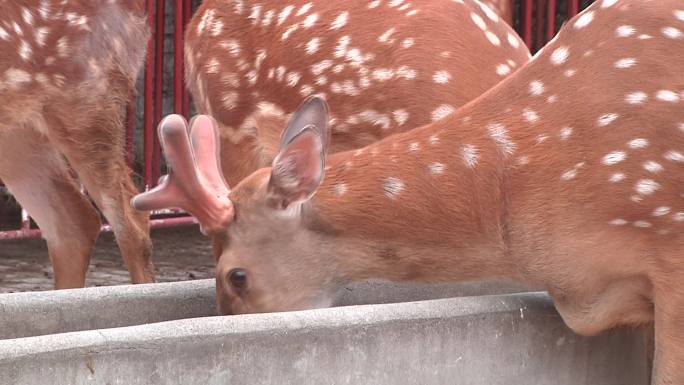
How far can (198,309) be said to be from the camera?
455 cm

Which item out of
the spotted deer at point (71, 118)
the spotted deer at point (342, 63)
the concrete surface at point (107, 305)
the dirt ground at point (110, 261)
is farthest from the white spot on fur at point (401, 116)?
the dirt ground at point (110, 261)

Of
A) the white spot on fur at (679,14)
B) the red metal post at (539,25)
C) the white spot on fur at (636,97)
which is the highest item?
the white spot on fur at (679,14)

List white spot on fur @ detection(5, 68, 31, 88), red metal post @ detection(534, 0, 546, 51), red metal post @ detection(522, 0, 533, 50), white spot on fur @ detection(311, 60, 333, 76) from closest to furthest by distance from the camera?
1. white spot on fur @ detection(311, 60, 333, 76)
2. white spot on fur @ detection(5, 68, 31, 88)
3. red metal post @ detection(522, 0, 533, 50)
4. red metal post @ detection(534, 0, 546, 51)

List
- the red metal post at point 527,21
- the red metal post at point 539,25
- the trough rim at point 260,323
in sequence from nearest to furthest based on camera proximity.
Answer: the trough rim at point 260,323 < the red metal post at point 527,21 < the red metal post at point 539,25

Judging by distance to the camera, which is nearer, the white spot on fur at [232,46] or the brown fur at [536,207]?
the brown fur at [536,207]

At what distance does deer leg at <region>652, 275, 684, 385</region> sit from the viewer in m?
3.93

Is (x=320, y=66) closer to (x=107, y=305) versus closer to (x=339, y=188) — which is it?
(x=339, y=188)

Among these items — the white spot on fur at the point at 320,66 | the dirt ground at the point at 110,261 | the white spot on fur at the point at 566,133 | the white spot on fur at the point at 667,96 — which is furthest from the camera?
the dirt ground at the point at 110,261

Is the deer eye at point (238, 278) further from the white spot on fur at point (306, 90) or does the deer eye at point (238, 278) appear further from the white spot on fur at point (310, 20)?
the white spot on fur at point (310, 20)

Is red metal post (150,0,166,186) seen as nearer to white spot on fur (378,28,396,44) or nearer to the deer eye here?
white spot on fur (378,28,396,44)

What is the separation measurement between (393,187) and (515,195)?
0.37 metres

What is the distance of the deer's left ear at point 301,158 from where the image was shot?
420 centimetres

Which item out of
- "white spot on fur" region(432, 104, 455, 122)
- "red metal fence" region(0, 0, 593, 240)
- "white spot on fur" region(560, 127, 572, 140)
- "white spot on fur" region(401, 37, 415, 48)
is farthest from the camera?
"red metal fence" region(0, 0, 593, 240)

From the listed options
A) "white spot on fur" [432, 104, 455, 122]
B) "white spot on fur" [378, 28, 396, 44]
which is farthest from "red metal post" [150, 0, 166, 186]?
"white spot on fur" [432, 104, 455, 122]
